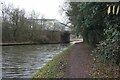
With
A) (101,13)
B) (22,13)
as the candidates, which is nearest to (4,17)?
(22,13)

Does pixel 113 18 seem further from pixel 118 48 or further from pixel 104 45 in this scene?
pixel 118 48

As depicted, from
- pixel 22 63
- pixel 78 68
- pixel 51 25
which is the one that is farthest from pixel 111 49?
pixel 51 25

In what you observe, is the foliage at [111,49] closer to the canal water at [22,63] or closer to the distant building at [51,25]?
the canal water at [22,63]

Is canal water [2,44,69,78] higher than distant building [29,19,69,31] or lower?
lower

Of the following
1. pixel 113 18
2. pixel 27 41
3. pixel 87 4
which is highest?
pixel 87 4

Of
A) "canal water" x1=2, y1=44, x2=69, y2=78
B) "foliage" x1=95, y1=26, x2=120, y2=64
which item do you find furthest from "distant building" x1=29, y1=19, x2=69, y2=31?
"foliage" x1=95, y1=26, x2=120, y2=64

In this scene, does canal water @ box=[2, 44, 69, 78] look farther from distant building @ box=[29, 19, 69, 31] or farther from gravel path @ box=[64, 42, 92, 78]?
distant building @ box=[29, 19, 69, 31]

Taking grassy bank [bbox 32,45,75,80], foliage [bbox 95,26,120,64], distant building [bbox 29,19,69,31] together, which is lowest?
grassy bank [bbox 32,45,75,80]

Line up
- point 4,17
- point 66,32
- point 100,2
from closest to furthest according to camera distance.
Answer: point 100,2 < point 4,17 < point 66,32

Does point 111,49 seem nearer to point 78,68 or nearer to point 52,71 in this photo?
point 78,68

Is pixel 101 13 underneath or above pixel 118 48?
above

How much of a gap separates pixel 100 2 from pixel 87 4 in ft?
2.62

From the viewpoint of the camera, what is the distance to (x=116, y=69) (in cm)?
736

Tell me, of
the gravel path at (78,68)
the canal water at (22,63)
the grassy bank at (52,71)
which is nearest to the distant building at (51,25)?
the canal water at (22,63)
